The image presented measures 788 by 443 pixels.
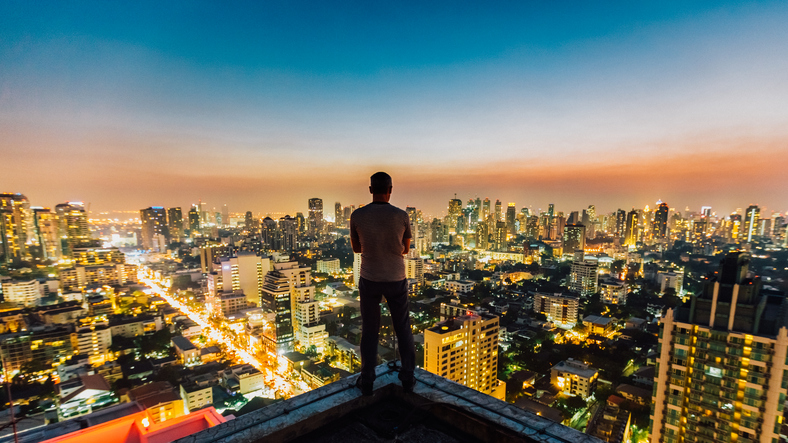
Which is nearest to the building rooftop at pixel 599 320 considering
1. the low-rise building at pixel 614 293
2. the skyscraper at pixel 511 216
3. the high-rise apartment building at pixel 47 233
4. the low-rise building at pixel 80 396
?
the low-rise building at pixel 614 293

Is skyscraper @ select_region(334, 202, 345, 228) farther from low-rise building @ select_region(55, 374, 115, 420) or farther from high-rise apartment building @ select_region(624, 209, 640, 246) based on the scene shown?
low-rise building @ select_region(55, 374, 115, 420)

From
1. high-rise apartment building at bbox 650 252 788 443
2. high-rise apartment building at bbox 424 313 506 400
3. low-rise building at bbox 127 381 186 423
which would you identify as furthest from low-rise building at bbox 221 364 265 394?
high-rise apartment building at bbox 650 252 788 443

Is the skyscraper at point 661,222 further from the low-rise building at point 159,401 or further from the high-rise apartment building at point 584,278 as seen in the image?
the low-rise building at point 159,401

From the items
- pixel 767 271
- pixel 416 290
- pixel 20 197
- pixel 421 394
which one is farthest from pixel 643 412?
pixel 20 197

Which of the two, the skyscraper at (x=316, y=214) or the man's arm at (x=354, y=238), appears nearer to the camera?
the man's arm at (x=354, y=238)

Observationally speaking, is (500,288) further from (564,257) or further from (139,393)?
(139,393)

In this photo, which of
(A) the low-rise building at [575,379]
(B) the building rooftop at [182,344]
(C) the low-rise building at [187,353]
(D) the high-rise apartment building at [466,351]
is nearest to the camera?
(D) the high-rise apartment building at [466,351]

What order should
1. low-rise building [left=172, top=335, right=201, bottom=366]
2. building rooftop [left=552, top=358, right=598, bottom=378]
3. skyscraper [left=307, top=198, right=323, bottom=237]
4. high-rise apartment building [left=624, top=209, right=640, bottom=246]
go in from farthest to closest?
skyscraper [left=307, top=198, right=323, bottom=237] → high-rise apartment building [left=624, top=209, right=640, bottom=246] → low-rise building [left=172, top=335, right=201, bottom=366] → building rooftop [left=552, top=358, right=598, bottom=378]
